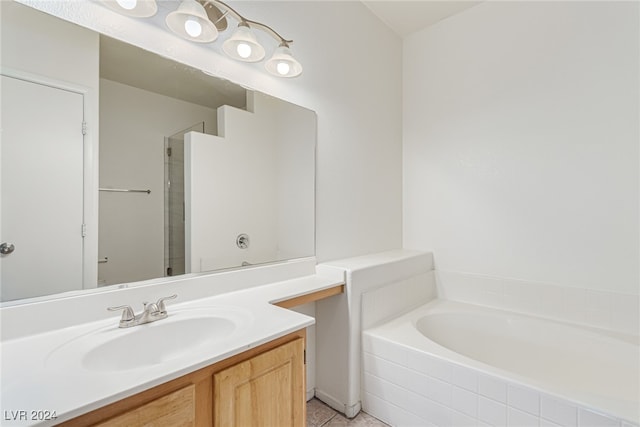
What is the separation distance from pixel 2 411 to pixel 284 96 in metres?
1.65

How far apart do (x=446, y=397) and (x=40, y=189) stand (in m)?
1.88

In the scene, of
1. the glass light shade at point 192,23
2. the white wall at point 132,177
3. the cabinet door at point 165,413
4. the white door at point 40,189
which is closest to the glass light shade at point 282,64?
the glass light shade at point 192,23

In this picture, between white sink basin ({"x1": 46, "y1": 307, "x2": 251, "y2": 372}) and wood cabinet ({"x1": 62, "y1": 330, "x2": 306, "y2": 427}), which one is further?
white sink basin ({"x1": 46, "y1": 307, "x2": 251, "y2": 372})

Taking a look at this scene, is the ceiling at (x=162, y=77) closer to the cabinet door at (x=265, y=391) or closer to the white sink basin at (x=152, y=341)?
the white sink basin at (x=152, y=341)

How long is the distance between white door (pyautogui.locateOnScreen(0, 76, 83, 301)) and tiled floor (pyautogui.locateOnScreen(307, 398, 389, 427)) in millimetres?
1420

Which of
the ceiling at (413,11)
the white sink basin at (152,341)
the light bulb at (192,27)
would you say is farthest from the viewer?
the ceiling at (413,11)

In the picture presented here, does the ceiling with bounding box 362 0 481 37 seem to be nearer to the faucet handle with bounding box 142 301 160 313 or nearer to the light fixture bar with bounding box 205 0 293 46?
the light fixture bar with bounding box 205 0 293 46

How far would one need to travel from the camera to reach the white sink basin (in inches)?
34.3

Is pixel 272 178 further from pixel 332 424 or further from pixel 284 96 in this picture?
pixel 332 424

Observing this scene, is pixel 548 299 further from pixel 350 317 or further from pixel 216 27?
pixel 216 27

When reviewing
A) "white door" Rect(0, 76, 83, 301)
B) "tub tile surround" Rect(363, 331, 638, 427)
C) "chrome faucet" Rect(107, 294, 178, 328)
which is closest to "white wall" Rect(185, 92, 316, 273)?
"chrome faucet" Rect(107, 294, 178, 328)

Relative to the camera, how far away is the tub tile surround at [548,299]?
68.4 inches

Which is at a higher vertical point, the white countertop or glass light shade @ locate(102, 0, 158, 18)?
glass light shade @ locate(102, 0, 158, 18)

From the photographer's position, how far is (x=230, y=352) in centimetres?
86
